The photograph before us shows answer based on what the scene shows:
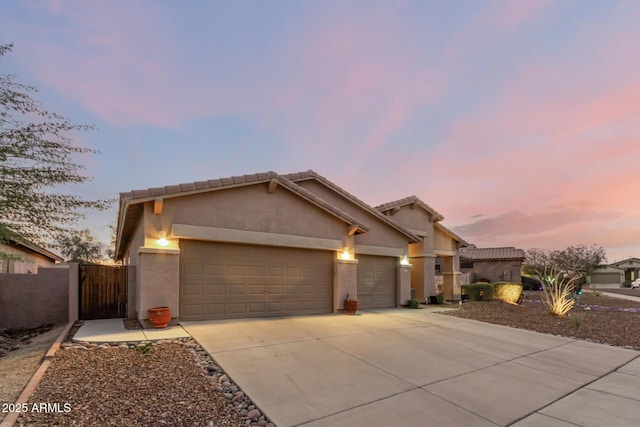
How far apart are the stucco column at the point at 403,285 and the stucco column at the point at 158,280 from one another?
9163mm

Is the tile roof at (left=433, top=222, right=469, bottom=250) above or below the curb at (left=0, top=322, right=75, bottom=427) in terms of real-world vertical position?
above

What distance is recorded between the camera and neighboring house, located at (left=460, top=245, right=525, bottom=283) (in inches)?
1101

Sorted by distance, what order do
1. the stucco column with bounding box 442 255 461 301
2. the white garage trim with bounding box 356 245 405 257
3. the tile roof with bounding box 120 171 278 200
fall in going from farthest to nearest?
the stucco column with bounding box 442 255 461 301
the white garage trim with bounding box 356 245 405 257
the tile roof with bounding box 120 171 278 200

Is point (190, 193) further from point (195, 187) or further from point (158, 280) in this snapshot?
point (158, 280)

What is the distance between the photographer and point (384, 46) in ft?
38.4

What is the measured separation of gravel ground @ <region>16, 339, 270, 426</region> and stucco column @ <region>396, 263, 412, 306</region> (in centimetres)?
999

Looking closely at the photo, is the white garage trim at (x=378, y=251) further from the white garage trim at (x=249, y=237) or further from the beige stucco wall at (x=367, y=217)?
the white garage trim at (x=249, y=237)

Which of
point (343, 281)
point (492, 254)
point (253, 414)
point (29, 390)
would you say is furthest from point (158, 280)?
point (492, 254)

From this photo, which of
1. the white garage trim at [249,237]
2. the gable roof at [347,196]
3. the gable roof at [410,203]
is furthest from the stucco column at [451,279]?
the white garage trim at [249,237]

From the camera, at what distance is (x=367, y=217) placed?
1464 centimetres

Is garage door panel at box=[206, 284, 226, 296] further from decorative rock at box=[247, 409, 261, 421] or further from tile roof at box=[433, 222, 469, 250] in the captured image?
tile roof at box=[433, 222, 469, 250]

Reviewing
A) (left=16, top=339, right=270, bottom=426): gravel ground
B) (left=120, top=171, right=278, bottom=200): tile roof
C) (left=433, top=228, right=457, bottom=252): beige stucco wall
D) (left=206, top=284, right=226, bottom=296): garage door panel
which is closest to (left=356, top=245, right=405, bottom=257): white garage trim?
(left=120, top=171, right=278, bottom=200): tile roof

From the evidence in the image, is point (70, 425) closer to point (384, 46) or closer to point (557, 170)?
point (384, 46)

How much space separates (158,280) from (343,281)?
6144 millimetres
